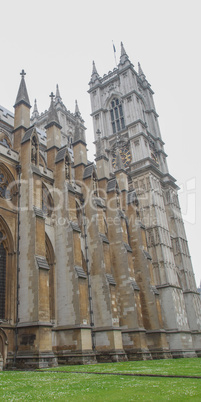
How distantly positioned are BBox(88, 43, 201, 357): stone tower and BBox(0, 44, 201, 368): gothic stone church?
0.13 m

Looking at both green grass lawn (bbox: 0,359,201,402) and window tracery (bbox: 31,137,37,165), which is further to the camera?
window tracery (bbox: 31,137,37,165)

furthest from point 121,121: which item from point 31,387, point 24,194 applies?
point 31,387

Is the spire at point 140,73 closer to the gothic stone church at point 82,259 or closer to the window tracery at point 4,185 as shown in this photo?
the gothic stone church at point 82,259

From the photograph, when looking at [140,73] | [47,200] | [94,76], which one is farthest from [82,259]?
[140,73]

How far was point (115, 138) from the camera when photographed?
42156 mm

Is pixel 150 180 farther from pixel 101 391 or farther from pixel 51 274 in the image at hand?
pixel 101 391

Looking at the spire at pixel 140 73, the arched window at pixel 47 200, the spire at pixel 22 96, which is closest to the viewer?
the spire at pixel 22 96

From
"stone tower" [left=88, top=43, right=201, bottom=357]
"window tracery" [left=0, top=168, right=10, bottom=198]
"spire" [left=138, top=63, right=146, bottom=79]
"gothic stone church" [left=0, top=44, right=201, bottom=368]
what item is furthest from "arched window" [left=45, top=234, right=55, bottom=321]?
"spire" [left=138, top=63, right=146, bottom=79]

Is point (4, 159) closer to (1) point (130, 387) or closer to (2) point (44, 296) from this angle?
(2) point (44, 296)

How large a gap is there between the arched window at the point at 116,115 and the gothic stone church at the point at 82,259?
4862 millimetres

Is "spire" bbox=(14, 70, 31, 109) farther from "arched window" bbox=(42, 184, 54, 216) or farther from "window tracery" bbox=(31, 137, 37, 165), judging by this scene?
"arched window" bbox=(42, 184, 54, 216)

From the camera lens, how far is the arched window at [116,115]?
43.2 meters

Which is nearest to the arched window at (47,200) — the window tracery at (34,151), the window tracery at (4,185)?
the window tracery at (34,151)

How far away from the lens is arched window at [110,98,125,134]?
43.2 metres
